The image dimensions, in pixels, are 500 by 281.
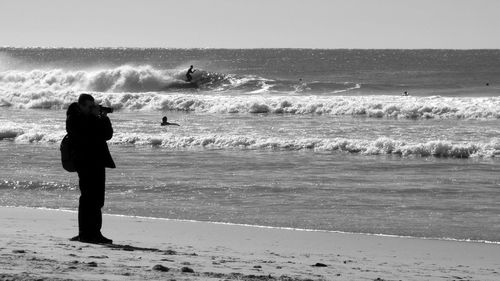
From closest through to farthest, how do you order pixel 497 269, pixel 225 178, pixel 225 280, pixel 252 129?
pixel 225 280
pixel 497 269
pixel 225 178
pixel 252 129

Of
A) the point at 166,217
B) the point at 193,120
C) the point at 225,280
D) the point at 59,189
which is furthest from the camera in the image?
the point at 193,120

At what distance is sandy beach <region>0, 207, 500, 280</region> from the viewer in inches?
269

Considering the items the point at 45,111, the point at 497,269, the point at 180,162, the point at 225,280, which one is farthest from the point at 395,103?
the point at 225,280

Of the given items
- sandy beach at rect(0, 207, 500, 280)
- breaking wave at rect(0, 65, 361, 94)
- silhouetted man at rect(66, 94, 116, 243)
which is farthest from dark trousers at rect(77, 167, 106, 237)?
breaking wave at rect(0, 65, 361, 94)

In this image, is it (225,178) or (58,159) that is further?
(58,159)

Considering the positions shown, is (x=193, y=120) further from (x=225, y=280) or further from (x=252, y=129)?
(x=225, y=280)

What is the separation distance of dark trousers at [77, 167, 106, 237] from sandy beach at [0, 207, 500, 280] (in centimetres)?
26

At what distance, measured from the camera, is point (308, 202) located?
13422 mm

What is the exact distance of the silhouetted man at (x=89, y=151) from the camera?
8.88m

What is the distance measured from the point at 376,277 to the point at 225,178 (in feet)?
29.5

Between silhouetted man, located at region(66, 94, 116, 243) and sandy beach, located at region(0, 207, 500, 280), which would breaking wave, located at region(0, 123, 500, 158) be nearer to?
sandy beach, located at region(0, 207, 500, 280)

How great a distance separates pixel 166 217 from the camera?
12133mm

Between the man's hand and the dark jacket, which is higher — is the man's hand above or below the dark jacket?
above

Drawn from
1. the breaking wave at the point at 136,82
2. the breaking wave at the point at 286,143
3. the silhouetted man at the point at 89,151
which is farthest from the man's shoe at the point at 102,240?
the breaking wave at the point at 136,82
